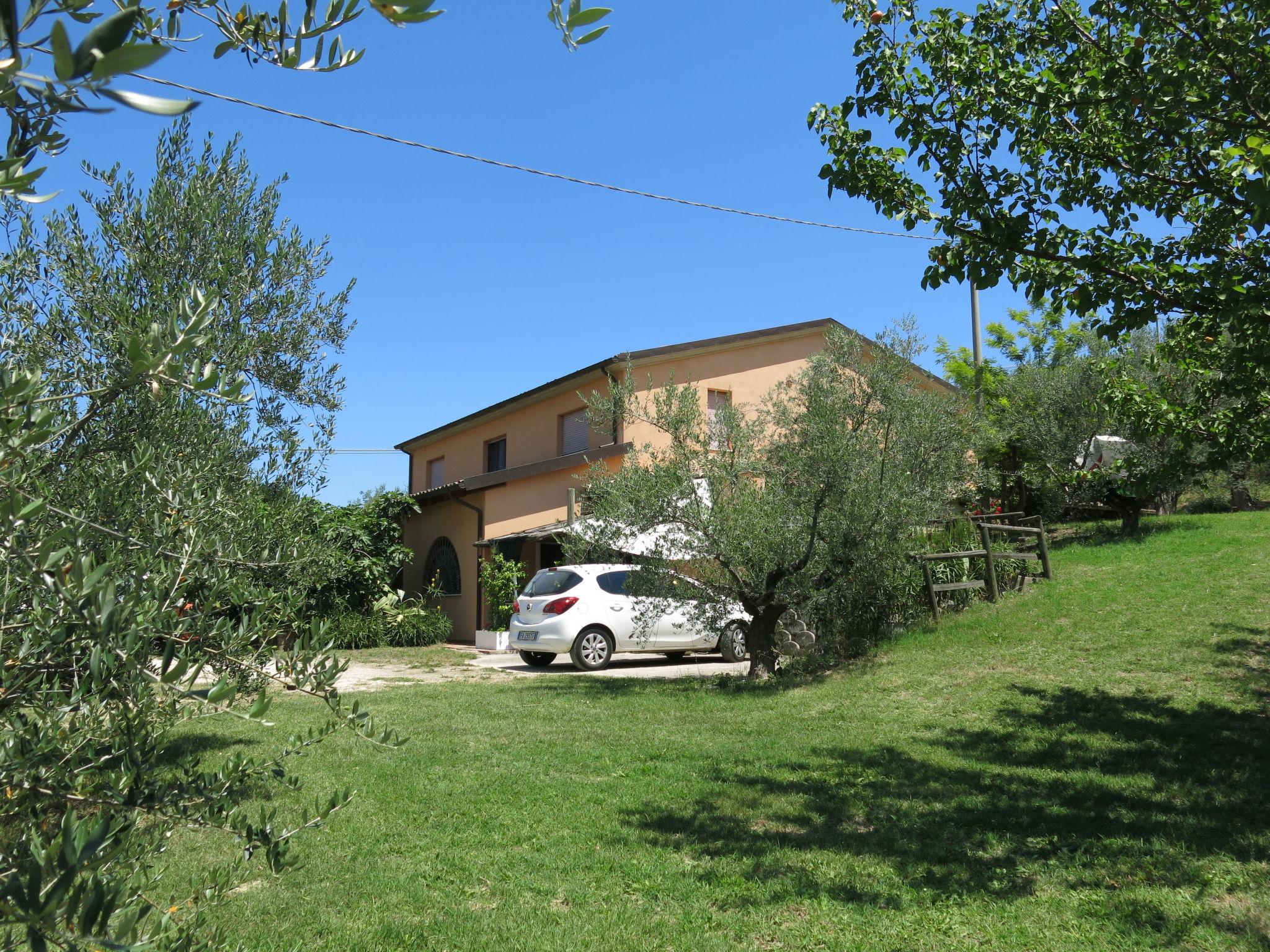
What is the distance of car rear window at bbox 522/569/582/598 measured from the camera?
1532 centimetres

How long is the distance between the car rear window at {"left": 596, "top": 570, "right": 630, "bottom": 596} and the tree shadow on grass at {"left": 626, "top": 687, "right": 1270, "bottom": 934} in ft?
24.8

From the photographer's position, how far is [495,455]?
27016mm

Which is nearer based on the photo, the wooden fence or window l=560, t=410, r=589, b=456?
the wooden fence

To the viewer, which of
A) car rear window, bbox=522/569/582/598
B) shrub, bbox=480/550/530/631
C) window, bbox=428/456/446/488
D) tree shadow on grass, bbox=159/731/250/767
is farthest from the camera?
window, bbox=428/456/446/488

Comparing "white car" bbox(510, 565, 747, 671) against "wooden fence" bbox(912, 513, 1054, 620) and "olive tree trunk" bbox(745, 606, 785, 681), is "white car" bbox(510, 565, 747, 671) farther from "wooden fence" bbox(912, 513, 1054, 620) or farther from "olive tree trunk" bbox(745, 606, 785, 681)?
"wooden fence" bbox(912, 513, 1054, 620)

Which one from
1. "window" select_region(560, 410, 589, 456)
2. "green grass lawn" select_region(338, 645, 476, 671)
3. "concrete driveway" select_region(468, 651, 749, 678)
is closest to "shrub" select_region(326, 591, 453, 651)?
"green grass lawn" select_region(338, 645, 476, 671)

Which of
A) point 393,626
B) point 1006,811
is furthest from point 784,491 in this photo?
point 393,626

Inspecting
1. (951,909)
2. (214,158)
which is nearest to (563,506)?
(214,158)

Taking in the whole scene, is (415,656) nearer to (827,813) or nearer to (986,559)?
(986,559)

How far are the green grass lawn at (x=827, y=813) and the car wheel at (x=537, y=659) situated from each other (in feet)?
14.0

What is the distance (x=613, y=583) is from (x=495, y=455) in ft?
40.6

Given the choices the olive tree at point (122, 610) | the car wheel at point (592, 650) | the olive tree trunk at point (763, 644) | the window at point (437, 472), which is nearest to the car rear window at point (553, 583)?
the car wheel at point (592, 650)

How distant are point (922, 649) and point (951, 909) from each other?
8.18 meters

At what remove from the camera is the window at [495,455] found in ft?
86.5
